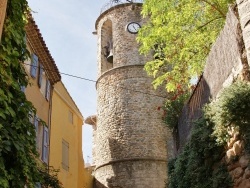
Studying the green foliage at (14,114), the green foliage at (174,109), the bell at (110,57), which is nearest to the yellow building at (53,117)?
the green foliage at (174,109)

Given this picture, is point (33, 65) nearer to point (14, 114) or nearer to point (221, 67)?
point (221, 67)

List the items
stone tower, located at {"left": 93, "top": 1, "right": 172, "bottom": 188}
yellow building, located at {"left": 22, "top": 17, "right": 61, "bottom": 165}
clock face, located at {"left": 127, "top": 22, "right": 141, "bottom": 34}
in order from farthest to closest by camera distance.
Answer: clock face, located at {"left": 127, "top": 22, "right": 141, "bottom": 34}
stone tower, located at {"left": 93, "top": 1, "right": 172, "bottom": 188}
yellow building, located at {"left": 22, "top": 17, "right": 61, "bottom": 165}

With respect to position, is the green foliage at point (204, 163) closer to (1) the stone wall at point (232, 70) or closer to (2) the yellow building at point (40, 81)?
(1) the stone wall at point (232, 70)

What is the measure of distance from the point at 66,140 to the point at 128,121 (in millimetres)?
5607

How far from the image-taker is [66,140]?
16.8 meters

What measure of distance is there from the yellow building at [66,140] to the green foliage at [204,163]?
7289 mm

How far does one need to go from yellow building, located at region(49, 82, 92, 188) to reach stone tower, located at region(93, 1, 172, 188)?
235cm

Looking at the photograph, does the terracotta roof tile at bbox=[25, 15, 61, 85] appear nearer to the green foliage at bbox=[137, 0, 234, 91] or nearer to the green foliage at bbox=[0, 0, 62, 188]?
the green foliage at bbox=[137, 0, 234, 91]

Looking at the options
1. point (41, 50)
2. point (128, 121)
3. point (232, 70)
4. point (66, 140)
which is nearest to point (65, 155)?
point (66, 140)

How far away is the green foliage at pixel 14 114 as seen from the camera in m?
6.08

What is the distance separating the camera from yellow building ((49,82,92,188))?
15.4m

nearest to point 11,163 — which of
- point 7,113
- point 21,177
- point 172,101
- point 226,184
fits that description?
point 21,177

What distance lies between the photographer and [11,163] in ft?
20.5

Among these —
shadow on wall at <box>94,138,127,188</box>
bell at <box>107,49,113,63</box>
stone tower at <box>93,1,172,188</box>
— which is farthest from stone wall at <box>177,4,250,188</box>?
bell at <box>107,49,113,63</box>
